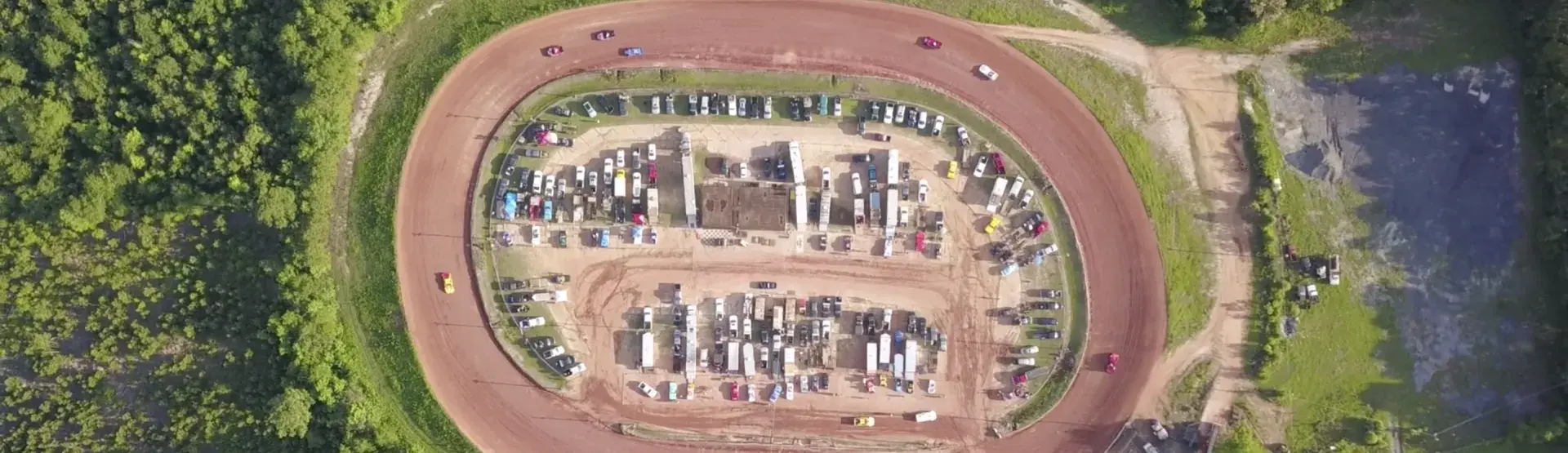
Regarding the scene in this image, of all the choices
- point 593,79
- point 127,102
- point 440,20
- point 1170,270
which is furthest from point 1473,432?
point 127,102

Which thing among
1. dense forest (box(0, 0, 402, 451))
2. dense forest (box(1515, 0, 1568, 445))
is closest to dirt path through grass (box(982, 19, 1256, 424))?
dense forest (box(1515, 0, 1568, 445))

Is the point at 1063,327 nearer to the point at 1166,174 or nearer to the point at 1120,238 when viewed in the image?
the point at 1120,238

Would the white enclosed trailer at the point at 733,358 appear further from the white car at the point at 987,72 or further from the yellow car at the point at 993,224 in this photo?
the white car at the point at 987,72

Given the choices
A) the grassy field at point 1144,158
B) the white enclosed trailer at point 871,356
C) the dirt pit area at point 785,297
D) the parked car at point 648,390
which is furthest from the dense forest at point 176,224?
the grassy field at point 1144,158

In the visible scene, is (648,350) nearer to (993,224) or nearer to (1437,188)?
(993,224)

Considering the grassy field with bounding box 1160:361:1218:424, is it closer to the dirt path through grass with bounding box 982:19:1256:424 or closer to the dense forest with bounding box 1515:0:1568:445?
the dirt path through grass with bounding box 982:19:1256:424

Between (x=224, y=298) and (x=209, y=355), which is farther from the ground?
(x=224, y=298)

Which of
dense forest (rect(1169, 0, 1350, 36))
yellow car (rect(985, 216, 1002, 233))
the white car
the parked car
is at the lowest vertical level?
the parked car
